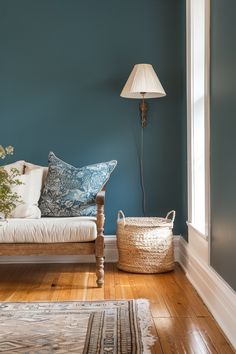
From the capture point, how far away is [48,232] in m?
3.55

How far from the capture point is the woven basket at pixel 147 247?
398 centimetres

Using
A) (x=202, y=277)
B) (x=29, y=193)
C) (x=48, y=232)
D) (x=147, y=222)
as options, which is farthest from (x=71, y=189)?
(x=202, y=277)

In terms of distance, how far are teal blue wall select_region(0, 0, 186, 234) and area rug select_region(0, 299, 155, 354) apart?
1657 millimetres

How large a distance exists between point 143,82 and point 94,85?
56 cm

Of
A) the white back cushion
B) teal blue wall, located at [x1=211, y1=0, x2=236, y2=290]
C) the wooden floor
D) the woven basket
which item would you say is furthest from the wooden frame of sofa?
teal blue wall, located at [x1=211, y1=0, x2=236, y2=290]

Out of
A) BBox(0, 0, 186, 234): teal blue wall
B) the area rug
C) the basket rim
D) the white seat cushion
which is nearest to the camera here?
the area rug

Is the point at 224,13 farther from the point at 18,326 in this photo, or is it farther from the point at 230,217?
the point at 18,326

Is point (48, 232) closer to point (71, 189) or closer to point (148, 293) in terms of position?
point (71, 189)

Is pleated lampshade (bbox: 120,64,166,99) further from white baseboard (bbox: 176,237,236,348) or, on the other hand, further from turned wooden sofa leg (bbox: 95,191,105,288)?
white baseboard (bbox: 176,237,236,348)

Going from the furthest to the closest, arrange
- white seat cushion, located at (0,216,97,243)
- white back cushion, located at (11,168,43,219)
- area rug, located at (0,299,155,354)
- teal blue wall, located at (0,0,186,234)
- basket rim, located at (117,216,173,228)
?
teal blue wall, located at (0,0,186,234) → basket rim, located at (117,216,173,228) → white back cushion, located at (11,168,43,219) → white seat cushion, located at (0,216,97,243) → area rug, located at (0,299,155,354)

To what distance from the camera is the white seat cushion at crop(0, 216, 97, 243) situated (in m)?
3.55

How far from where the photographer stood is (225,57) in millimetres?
2686

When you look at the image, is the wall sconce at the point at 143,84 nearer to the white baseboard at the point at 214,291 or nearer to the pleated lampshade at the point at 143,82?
the pleated lampshade at the point at 143,82

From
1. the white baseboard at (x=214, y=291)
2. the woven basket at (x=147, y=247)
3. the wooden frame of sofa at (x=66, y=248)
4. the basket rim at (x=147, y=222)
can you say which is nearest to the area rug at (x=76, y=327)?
the white baseboard at (x=214, y=291)
